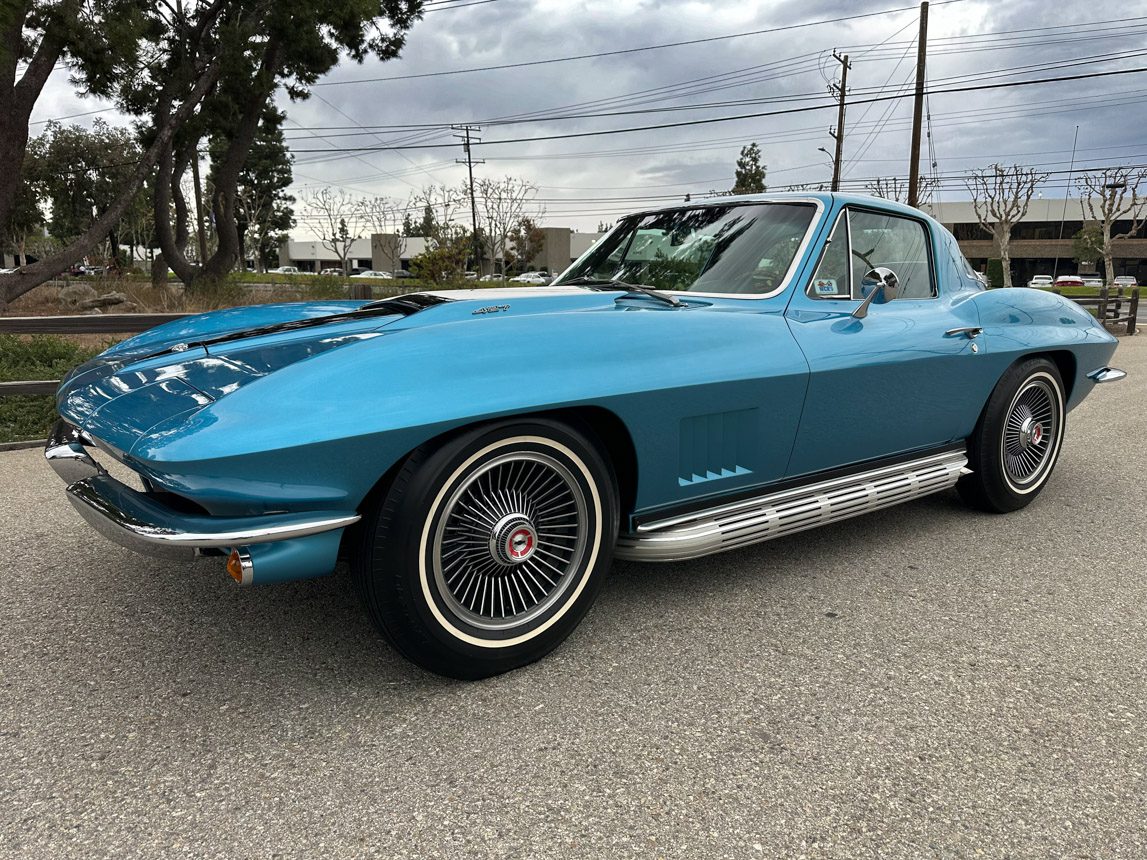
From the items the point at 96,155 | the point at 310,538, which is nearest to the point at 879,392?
the point at 310,538

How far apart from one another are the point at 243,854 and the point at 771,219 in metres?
2.83

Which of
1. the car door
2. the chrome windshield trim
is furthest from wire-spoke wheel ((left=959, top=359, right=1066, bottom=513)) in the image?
the chrome windshield trim

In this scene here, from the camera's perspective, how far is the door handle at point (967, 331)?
3477 millimetres

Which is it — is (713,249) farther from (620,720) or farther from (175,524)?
(175,524)

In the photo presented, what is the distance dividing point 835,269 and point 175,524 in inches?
101

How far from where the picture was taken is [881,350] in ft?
10.3

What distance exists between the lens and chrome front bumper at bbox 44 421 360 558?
6.37ft

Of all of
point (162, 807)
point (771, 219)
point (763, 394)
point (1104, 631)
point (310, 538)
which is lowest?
point (1104, 631)

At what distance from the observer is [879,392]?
3.14 meters

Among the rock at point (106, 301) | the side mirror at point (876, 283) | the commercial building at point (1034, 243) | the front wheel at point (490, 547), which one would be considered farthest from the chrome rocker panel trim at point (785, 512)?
the commercial building at point (1034, 243)

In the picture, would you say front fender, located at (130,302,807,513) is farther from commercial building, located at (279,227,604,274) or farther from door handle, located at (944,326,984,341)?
commercial building, located at (279,227,604,274)

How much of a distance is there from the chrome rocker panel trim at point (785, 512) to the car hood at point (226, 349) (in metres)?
0.79

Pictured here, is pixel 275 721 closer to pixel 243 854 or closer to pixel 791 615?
pixel 243 854

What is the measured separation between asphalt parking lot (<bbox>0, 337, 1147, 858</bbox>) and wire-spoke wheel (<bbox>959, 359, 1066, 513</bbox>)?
1.94 ft
